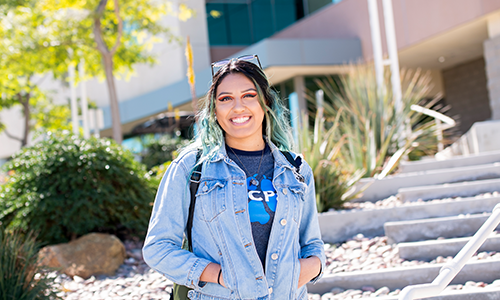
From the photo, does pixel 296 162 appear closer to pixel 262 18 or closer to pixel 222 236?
pixel 222 236

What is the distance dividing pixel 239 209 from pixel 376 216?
3255 mm

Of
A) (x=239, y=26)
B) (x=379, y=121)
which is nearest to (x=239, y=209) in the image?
(x=379, y=121)

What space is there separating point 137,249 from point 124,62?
7759 mm

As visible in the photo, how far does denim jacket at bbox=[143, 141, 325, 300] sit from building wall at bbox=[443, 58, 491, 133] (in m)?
15.4

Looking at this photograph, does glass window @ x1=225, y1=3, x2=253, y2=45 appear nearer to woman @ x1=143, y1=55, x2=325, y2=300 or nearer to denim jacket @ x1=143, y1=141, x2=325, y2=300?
woman @ x1=143, y1=55, x2=325, y2=300

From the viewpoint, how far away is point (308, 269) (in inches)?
74.8

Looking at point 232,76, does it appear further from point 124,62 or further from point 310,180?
point 124,62

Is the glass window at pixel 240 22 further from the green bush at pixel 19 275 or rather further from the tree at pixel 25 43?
the green bush at pixel 19 275

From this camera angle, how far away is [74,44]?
10695 mm

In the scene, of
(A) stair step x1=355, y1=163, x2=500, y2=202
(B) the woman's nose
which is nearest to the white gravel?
(A) stair step x1=355, y1=163, x2=500, y2=202

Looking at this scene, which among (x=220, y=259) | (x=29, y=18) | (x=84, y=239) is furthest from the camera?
(x=29, y=18)

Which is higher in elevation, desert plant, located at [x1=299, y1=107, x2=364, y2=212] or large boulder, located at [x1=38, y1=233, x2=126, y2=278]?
desert plant, located at [x1=299, y1=107, x2=364, y2=212]

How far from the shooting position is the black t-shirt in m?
1.81

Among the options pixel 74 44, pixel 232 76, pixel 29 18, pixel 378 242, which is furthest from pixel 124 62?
pixel 232 76
